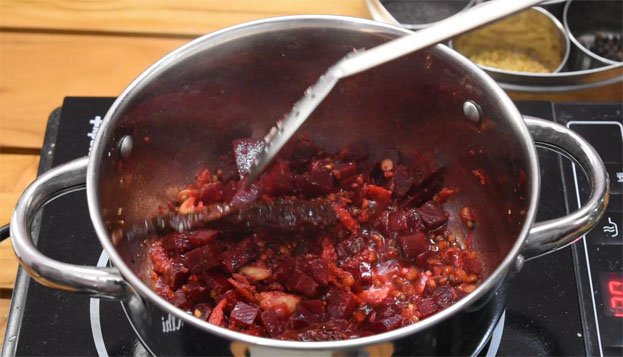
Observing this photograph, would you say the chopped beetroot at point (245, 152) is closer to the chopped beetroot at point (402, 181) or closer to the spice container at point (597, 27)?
the chopped beetroot at point (402, 181)

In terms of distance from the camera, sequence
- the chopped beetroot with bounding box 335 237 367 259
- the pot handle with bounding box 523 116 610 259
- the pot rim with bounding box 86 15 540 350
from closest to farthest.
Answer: the pot rim with bounding box 86 15 540 350, the pot handle with bounding box 523 116 610 259, the chopped beetroot with bounding box 335 237 367 259

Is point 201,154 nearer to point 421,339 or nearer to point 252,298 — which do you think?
point 252,298

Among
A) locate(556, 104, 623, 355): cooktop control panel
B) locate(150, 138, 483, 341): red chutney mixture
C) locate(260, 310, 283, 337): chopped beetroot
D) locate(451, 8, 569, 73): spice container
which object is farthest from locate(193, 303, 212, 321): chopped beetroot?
locate(451, 8, 569, 73): spice container

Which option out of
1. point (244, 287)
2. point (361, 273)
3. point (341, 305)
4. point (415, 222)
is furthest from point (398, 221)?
point (244, 287)

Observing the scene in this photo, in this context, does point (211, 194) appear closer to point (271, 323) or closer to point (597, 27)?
point (271, 323)

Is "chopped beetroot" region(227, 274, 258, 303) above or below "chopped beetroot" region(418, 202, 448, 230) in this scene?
below

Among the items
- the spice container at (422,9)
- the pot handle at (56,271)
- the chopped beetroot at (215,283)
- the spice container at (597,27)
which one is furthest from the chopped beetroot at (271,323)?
the spice container at (597,27)

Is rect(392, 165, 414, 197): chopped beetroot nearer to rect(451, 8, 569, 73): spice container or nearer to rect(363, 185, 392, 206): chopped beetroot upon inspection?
rect(363, 185, 392, 206): chopped beetroot
